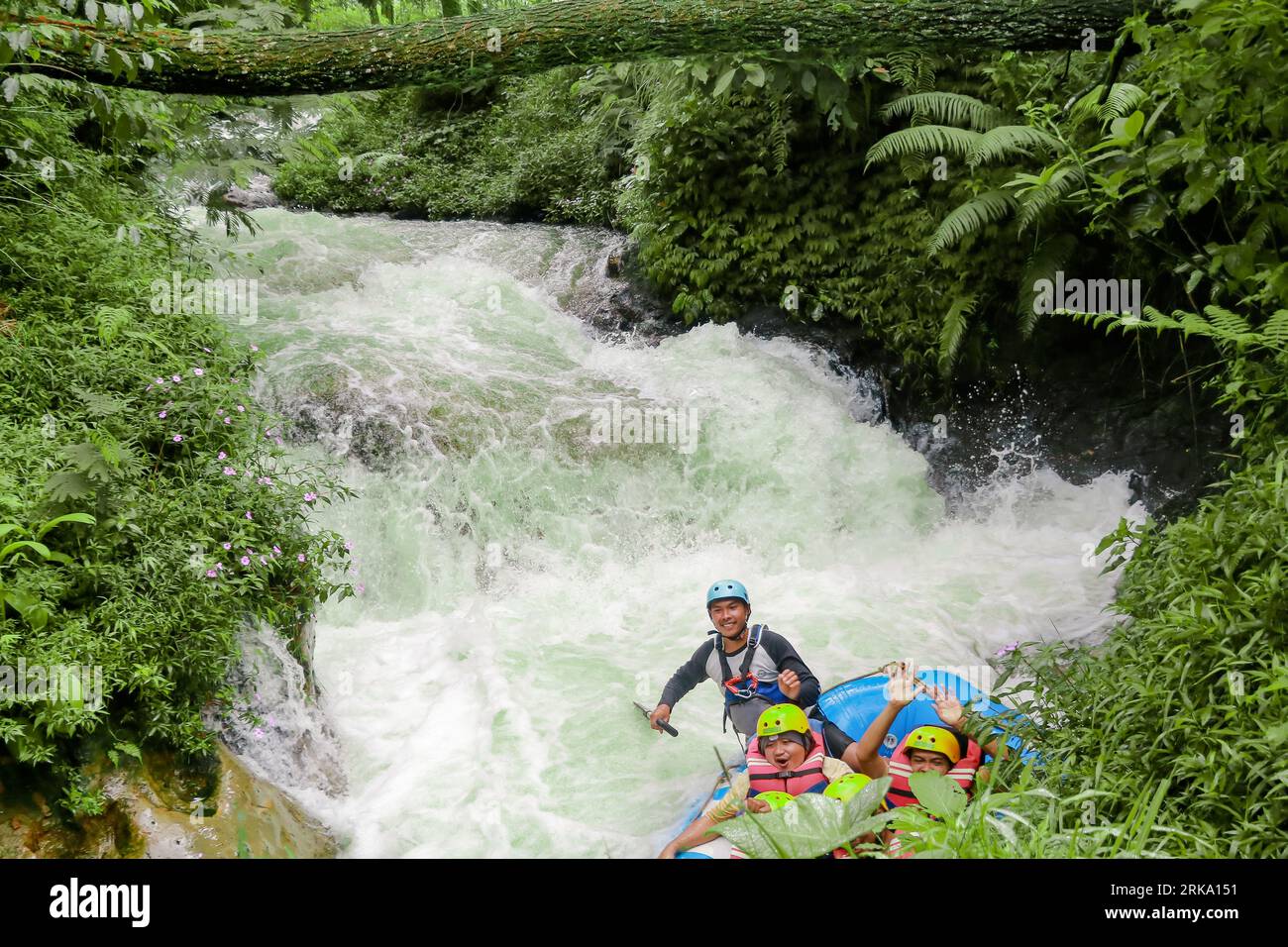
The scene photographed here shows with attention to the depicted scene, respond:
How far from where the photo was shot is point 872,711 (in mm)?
4172

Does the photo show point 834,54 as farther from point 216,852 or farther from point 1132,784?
point 216,852

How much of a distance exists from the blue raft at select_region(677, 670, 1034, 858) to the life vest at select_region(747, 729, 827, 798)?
14cm

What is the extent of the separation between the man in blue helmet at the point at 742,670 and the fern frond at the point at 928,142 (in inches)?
184

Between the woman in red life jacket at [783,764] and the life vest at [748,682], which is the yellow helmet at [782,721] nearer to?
the woman in red life jacket at [783,764]

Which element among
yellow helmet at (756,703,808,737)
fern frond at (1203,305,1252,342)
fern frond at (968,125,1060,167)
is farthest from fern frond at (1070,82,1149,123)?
yellow helmet at (756,703,808,737)

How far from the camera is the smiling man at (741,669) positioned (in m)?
3.99

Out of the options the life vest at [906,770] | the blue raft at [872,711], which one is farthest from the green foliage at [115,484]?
the life vest at [906,770]

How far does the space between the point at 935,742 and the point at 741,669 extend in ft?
3.19

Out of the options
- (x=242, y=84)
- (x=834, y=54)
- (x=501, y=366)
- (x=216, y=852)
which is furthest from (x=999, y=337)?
(x=216, y=852)

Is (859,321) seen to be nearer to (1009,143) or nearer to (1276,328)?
(1009,143)

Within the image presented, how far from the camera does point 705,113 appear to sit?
844cm

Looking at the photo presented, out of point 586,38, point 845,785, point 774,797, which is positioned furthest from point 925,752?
point 586,38
